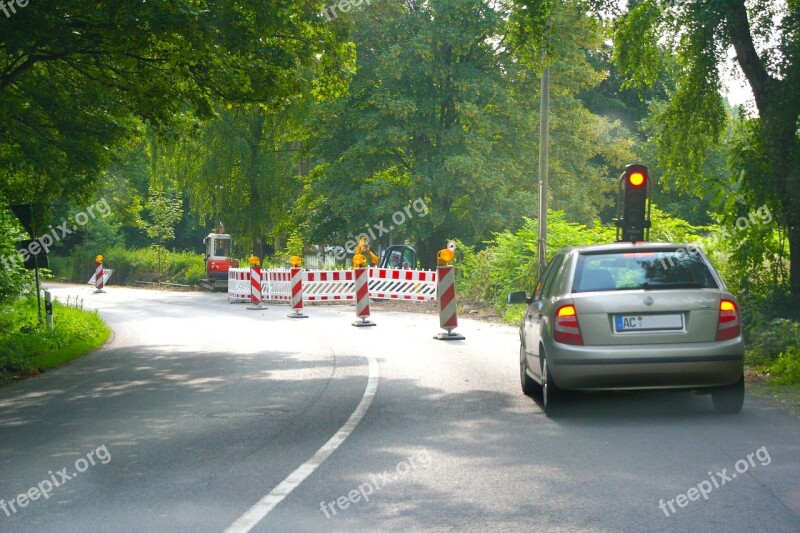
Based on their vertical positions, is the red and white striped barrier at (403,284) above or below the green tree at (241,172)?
below

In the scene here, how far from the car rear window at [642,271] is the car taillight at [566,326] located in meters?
0.28

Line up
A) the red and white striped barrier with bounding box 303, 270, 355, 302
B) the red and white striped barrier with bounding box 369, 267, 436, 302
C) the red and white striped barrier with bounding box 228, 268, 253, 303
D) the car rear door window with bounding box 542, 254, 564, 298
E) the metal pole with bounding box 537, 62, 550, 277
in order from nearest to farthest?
the car rear door window with bounding box 542, 254, 564, 298 → the metal pole with bounding box 537, 62, 550, 277 → the red and white striped barrier with bounding box 369, 267, 436, 302 → the red and white striped barrier with bounding box 303, 270, 355, 302 → the red and white striped barrier with bounding box 228, 268, 253, 303

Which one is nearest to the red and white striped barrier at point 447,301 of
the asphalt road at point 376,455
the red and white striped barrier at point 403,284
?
the asphalt road at point 376,455

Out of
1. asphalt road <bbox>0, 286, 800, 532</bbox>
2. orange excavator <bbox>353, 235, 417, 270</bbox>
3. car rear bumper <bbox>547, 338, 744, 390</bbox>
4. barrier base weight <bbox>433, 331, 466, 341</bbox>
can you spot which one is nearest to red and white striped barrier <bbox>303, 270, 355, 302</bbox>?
orange excavator <bbox>353, 235, 417, 270</bbox>

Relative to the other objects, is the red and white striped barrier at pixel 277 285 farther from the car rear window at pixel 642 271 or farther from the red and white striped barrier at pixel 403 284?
the car rear window at pixel 642 271

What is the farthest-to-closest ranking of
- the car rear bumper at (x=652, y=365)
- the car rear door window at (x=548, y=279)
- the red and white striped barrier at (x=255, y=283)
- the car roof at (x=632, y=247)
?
the red and white striped barrier at (x=255, y=283), the car rear door window at (x=548, y=279), the car roof at (x=632, y=247), the car rear bumper at (x=652, y=365)

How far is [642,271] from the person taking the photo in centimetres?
980

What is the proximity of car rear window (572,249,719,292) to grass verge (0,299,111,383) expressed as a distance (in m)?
8.86

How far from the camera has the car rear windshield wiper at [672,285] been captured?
9.64 m

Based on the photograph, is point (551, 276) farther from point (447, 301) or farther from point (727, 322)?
point (447, 301)

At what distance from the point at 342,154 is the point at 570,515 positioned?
34.3 meters

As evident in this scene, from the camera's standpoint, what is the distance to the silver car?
936cm

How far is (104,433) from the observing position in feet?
31.0

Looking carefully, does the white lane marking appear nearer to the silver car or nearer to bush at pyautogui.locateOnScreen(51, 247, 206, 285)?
the silver car
